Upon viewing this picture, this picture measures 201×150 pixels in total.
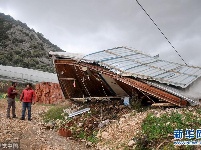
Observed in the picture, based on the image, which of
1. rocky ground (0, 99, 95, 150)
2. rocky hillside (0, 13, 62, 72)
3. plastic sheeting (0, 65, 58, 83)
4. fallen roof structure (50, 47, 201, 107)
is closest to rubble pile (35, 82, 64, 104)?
fallen roof structure (50, 47, 201, 107)

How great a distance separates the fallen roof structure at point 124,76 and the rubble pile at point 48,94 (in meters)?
6.80

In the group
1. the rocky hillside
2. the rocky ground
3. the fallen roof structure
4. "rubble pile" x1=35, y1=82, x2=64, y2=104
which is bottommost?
the rocky ground

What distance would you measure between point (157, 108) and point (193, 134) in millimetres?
Result: 2968

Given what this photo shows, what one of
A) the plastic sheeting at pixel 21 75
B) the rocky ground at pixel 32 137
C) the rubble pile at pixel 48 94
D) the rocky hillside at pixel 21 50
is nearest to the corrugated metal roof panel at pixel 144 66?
the rocky ground at pixel 32 137

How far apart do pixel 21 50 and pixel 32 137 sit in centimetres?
3928

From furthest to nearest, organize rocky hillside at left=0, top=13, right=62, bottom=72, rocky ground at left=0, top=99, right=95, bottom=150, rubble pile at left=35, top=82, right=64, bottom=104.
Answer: rocky hillside at left=0, top=13, right=62, bottom=72
rubble pile at left=35, top=82, right=64, bottom=104
rocky ground at left=0, top=99, right=95, bottom=150

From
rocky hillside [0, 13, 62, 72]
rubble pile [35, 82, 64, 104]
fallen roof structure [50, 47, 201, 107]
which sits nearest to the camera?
fallen roof structure [50, 47, 201, 107]

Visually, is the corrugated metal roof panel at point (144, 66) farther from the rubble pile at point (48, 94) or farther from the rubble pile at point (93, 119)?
the rubble pile at point (48, 94)

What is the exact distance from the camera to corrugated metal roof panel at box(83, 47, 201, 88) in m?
12.0

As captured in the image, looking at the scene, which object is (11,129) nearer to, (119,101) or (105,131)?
(105,131)

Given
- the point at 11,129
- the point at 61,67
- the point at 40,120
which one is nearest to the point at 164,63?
the point at 61,67

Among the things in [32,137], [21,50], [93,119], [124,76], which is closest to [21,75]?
[21,50]

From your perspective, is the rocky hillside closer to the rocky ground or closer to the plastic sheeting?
the plastic sheeting

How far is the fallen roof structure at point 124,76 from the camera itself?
11602mm
